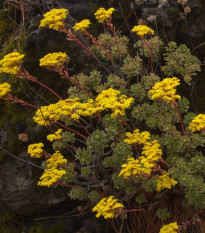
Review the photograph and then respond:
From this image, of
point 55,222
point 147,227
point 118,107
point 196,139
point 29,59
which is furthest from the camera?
point 29,59

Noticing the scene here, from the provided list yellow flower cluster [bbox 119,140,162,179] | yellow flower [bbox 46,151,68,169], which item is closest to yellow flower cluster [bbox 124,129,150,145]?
yellow flower cluster [bbox 119,140,162,179]

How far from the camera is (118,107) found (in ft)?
7.86

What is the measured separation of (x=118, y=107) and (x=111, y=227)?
5.46 ft

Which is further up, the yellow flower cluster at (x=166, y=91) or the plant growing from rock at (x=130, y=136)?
the yellow flower cluster at (x=166, y=91)

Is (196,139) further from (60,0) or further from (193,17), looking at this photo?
(60,0)

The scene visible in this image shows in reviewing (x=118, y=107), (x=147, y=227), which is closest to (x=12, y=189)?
(x=147, y=227)

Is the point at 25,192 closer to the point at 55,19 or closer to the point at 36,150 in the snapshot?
the point at 36,150

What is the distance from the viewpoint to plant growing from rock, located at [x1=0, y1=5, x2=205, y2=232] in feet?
8.29

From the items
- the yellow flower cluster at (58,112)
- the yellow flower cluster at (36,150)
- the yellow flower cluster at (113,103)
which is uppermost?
the yellow flower cluster at (113,103)

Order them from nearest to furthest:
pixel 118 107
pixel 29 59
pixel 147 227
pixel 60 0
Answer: pixel 118 107 < pixel 147 227 < pixel 29 59 < pixel 60 0

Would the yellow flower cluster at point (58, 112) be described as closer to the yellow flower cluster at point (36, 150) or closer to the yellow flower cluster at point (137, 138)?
the yellow flower cluster at point (36, 150)

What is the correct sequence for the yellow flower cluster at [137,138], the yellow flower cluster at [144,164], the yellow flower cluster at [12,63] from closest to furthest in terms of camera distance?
the yellow flower cluster at [144,164] → the yellow flower cluster at [137,138] → the yellow flower cluster at [12,63]

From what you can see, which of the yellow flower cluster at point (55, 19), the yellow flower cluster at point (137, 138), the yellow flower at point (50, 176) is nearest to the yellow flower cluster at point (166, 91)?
the yellow flower cluster at point (137, 138)

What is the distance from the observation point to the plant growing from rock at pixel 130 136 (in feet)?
8.29
